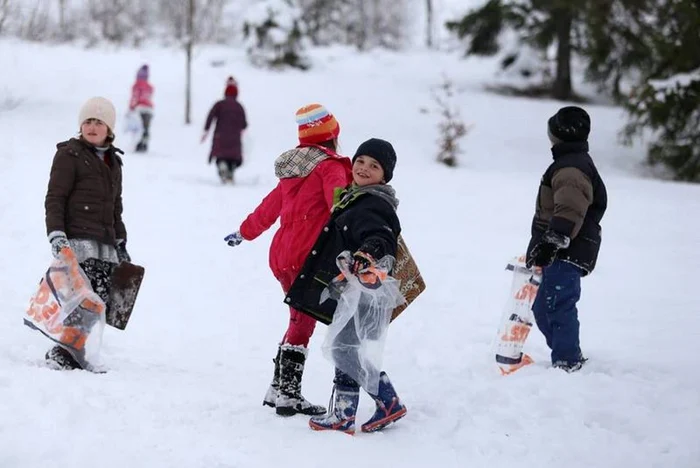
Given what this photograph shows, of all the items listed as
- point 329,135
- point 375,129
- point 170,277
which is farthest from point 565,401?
point 375,129

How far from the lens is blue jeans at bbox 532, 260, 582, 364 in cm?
519

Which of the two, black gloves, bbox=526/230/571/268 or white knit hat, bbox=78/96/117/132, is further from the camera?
white knit hat, bbox=78/96/117/132

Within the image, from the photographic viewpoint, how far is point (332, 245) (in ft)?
13.8

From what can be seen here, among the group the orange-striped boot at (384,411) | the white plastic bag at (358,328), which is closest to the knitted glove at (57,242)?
the white plastic bag at (358,328)

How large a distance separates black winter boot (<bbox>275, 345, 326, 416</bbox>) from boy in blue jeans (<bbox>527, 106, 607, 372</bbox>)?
5.08ft

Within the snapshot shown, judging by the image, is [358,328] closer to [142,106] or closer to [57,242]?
[57,242]

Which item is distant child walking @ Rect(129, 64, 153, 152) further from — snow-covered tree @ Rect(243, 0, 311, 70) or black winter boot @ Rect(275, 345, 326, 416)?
black winter boot @ Rect(275, 345, 326, 416)

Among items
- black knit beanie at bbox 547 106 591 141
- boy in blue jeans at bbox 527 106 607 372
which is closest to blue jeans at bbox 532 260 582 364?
boy in blue jeans at bbox 527 106 607 372

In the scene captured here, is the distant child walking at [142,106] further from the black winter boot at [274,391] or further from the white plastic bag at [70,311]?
the black winter boot at [274,391]

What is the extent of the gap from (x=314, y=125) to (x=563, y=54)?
73.3ft

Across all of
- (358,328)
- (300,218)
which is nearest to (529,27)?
(300,218)

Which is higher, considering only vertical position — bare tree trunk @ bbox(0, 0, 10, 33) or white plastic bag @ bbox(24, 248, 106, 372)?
bare tree trunk @ bbox(0, 0, 10, 33)

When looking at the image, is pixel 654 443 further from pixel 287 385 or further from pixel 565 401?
pixel 287 385

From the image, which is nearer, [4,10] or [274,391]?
[274,391]
